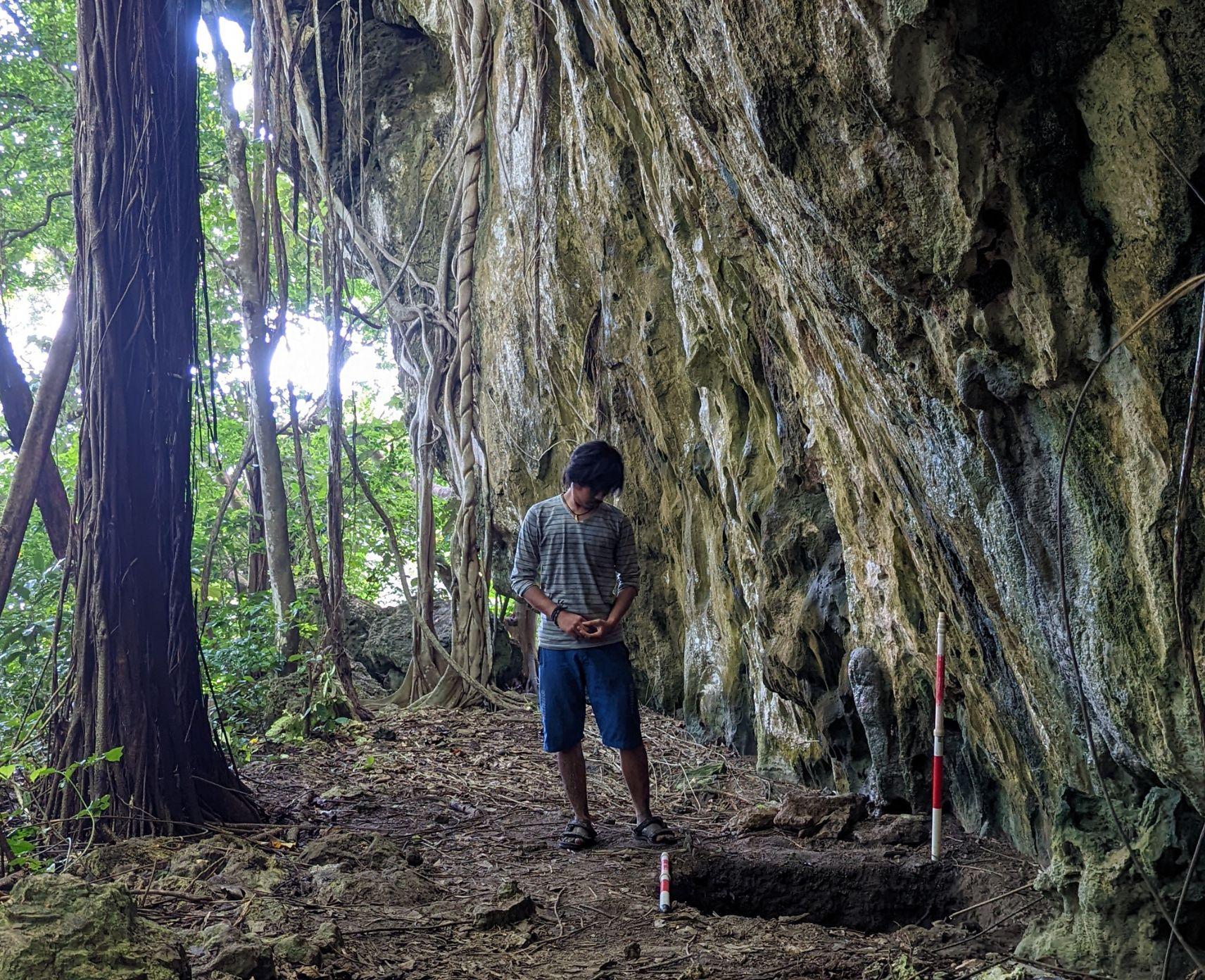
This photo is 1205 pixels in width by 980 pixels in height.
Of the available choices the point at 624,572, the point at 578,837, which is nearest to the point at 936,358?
the point at 624,572

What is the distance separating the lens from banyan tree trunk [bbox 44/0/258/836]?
3852mm

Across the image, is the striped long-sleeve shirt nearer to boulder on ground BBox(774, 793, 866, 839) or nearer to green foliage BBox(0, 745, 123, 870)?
boulder on ground BBox(774, 793, 866, 839)

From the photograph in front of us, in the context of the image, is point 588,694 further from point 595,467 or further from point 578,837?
point 595,467

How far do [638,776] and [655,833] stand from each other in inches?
9.7

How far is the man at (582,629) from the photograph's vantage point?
4.20 meters

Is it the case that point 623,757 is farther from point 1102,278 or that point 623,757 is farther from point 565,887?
point 1102,278

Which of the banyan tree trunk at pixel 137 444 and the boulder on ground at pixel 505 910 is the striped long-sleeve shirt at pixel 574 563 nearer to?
the boulder on ground at pixel 505 910

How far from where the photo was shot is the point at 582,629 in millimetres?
4148

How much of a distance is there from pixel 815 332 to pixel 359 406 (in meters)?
13.0

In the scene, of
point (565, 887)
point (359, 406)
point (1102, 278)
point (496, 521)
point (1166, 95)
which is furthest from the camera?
point (359, 406)

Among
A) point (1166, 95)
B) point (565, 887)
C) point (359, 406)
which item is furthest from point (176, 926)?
point (359, 406)

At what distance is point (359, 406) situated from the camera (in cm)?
1588

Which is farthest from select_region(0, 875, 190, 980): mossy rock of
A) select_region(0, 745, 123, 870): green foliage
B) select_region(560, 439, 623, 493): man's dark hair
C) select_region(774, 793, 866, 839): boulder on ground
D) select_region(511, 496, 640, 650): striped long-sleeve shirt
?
select_region(774, 793, 866, 839): boulder on ground

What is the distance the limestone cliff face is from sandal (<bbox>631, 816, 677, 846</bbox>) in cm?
97
